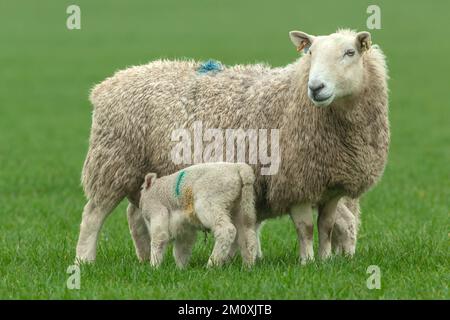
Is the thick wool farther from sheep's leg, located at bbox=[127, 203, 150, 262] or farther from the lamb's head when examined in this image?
sheep's leg, located at bbox=[127, 203, 150, 262]

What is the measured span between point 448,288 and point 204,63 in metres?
3.01

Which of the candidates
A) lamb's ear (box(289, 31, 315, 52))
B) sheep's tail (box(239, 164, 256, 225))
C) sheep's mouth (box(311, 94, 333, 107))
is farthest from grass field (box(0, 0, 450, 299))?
lamb's ear (box(289, 31, 315, 52))

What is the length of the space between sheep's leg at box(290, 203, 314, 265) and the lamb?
355mm

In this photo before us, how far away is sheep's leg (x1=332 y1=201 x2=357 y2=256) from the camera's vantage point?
334 inches

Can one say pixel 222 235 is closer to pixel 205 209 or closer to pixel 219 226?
pixel 219 226

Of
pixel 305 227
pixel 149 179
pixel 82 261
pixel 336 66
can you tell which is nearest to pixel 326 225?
pixel 305 227

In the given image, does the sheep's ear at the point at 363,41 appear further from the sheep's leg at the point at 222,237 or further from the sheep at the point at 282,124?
the sheep's leg at the point at 222,237

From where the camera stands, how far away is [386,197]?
12719 millimetres

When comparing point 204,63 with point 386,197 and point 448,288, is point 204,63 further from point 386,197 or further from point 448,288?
point 386,197

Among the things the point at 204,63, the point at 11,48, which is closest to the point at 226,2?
the point at 11,48

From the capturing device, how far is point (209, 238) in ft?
32.3

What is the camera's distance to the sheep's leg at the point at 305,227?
312 inches

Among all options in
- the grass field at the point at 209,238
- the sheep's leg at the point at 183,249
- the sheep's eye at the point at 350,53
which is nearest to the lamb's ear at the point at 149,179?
the sheep's leg at the point at 183,249

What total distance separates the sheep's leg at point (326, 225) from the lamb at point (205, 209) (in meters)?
0.60
